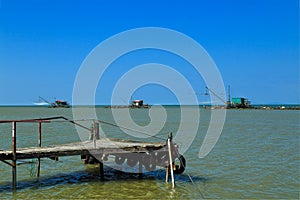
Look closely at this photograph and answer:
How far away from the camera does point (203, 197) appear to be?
12.7 meters

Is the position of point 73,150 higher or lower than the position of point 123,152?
higher

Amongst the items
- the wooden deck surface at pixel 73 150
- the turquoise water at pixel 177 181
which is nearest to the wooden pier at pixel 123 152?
the wooden deck surface at pixel 73 150

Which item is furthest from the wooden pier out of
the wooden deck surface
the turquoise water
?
the turquoise water

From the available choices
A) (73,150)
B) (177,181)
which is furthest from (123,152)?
(177,181)

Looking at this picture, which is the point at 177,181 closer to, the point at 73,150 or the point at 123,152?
the point at 123,152

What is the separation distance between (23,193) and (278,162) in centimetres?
1351

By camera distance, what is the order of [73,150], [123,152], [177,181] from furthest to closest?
[177,181] → [123,152] → [73,150]

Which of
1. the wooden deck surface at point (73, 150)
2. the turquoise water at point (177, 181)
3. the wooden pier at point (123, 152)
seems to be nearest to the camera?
the wooden deck surface at point (73, 150)

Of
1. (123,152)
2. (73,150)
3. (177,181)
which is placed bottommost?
(177,181)

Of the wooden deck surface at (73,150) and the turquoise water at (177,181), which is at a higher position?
the wooden deck surface at (73,150)

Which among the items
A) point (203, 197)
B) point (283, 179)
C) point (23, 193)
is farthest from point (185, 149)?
point (23, 193)

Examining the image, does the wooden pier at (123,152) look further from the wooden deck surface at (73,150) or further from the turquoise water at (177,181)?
the turquoise water at (177,181)

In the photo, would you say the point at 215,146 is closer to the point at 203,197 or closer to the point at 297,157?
the point at 297,157

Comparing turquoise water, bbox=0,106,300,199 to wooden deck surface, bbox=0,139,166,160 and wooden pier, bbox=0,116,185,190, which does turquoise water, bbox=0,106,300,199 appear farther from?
wooden deck surface, bbox=0,139,166,160
